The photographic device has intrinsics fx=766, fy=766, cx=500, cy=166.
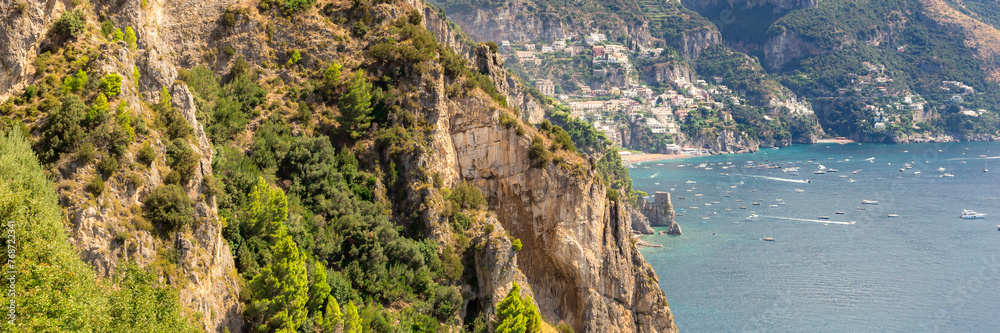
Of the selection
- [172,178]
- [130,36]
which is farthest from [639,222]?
[172,178]

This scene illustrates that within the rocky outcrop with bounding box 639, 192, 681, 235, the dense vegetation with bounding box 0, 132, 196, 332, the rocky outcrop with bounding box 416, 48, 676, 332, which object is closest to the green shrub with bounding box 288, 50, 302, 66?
the rocky outcrop with bounding box 416, 48, 676, 332

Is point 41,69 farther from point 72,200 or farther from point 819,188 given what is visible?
point 819,188

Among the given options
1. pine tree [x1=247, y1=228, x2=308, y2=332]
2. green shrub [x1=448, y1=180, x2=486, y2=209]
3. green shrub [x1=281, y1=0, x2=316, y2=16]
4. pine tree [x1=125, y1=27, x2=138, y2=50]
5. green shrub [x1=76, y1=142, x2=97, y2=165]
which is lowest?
pine tree [x1=247, y1=228, x2=308, y2=332]

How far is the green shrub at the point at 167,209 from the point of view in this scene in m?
31.3

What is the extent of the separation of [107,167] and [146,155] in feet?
6.64

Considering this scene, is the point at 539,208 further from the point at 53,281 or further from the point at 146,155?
the point at 53,281

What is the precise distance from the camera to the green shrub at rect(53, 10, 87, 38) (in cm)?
3569

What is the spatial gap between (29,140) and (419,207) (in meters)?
21.9

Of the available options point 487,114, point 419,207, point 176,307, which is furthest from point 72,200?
point 487,114

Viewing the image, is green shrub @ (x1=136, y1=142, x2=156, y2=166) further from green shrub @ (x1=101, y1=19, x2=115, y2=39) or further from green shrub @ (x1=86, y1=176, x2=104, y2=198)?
green shrub @ (x1=101, y1=19, x2=115, y2=39)

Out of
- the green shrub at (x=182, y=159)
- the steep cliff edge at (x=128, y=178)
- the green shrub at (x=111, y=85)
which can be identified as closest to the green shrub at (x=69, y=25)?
the steep cliff edge at (x=128, y=178)

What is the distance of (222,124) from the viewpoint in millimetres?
44281

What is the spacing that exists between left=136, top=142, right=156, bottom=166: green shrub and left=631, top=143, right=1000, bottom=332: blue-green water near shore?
64516mm

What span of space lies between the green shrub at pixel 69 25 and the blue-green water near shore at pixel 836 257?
66.7 meters
